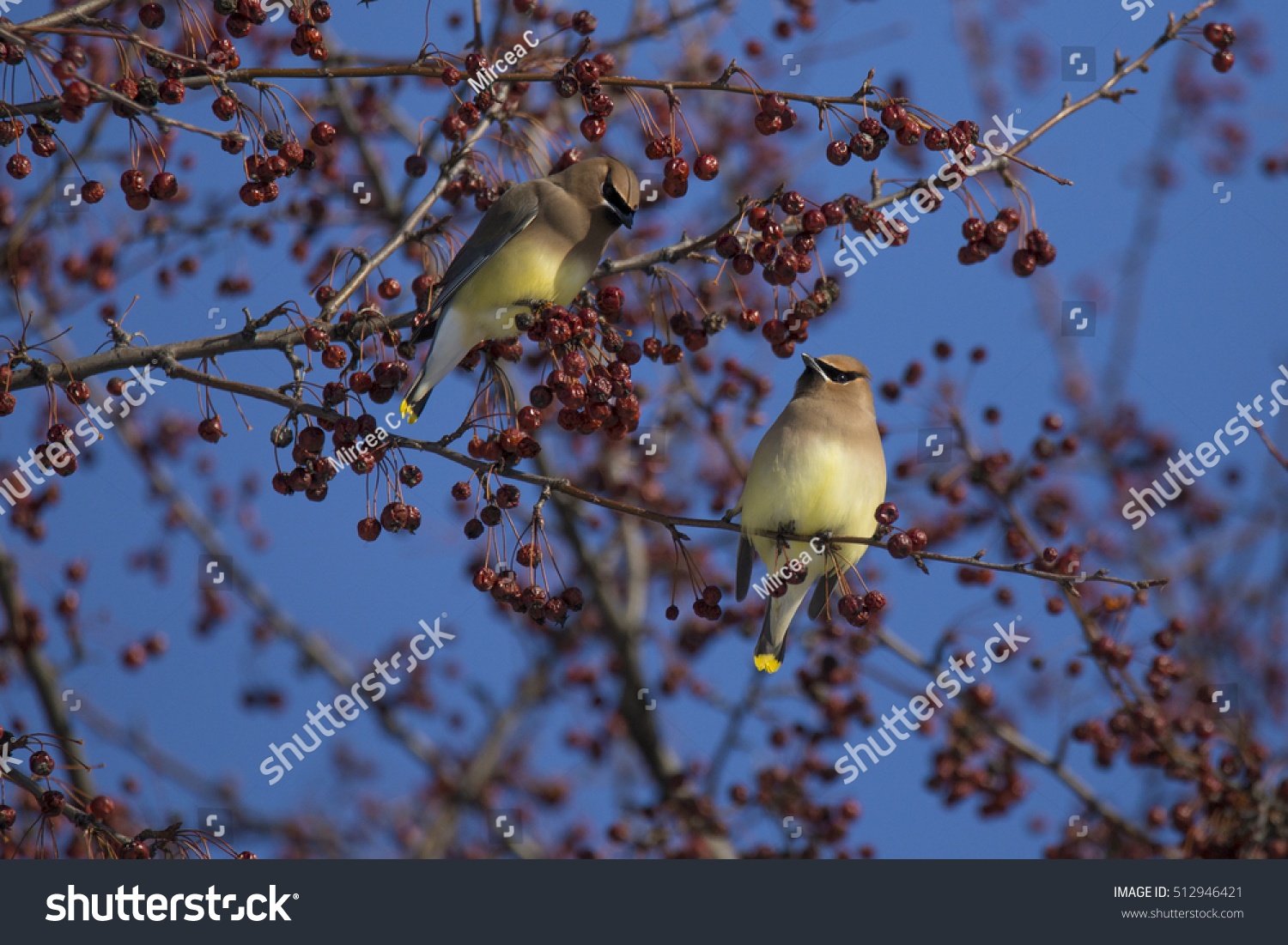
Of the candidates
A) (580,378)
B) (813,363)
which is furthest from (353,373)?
(813,363)

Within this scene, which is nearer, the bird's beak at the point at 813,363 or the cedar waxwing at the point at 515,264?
the cedar waxwing at the point at 515,264

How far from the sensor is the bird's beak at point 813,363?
3742 mm

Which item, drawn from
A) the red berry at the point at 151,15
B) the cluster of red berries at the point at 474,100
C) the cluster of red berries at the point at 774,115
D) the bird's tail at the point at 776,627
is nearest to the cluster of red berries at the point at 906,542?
the cluster of red berries at the point at 774,115

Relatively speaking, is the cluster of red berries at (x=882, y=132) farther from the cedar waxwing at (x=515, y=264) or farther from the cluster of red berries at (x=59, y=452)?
the cluster of red berries at (x=59, y=452)

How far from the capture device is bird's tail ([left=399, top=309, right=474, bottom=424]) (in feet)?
10.7

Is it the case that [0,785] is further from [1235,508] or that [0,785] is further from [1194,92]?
[1194,92]

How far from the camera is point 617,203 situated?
340 cm

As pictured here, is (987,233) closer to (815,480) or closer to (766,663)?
(815,480)

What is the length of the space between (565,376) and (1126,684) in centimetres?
237

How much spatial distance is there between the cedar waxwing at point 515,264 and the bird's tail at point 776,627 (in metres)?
1.24

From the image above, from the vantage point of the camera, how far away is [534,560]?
2.56 meters

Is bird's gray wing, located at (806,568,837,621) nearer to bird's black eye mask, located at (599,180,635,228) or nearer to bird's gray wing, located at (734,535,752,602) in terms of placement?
bird's gray wing, located at (734,535,752,602)

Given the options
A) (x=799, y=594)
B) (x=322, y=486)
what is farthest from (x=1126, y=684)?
(x=322, y=486)

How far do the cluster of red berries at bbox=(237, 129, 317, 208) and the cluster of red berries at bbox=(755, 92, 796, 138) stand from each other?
1077 millimetres
